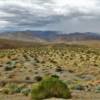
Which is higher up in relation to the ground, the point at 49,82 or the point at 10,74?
the point at 49,82

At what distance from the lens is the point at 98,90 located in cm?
2902

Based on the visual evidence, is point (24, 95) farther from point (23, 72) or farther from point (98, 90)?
point (23, 72)

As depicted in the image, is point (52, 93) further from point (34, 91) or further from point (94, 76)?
point (94, 76)

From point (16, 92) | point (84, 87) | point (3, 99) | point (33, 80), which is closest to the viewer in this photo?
point (3, 99)

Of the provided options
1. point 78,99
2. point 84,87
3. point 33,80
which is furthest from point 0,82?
point 78,99

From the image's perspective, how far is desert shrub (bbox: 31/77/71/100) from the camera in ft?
71.5

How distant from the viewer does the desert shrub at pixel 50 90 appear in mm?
21797

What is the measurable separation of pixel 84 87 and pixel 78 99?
9.40 metres

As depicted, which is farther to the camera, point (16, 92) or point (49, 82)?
point (16, 92)

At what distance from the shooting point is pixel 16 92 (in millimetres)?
28938

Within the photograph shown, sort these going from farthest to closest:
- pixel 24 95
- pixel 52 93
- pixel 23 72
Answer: pixel 23 72
pixel 24 95
pixel 52 93

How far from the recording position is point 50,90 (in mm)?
21906

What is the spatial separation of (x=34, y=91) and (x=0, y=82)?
1671 centimetres

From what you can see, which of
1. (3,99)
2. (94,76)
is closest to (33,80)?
(94,76)
